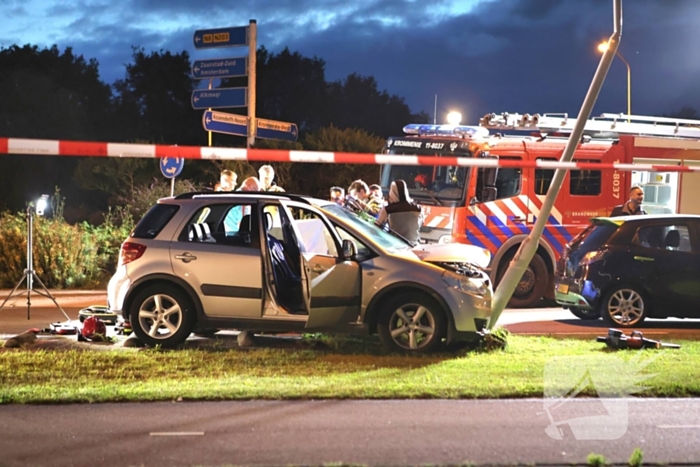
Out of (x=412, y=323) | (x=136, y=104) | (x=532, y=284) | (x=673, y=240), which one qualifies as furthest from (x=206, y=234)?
(x=136, y=104)

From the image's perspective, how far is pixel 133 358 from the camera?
8.53 meters

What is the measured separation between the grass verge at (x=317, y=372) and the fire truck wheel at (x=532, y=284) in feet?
13.6

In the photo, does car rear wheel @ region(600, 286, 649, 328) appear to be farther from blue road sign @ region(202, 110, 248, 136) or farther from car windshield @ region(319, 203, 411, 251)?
blue road sign @ region(202, 110, 248, 136)

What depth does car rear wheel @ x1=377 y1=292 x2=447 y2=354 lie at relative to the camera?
349 inches

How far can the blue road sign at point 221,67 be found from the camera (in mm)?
19480

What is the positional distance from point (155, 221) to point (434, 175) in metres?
5.28

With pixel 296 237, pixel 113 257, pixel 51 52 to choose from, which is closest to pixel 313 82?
pixel 51 52

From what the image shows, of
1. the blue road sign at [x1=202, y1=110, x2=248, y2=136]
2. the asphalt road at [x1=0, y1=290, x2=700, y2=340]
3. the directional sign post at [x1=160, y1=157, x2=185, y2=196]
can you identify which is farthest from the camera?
the blue road sign at [x1=202, y1=110, x2=248, y2=136]

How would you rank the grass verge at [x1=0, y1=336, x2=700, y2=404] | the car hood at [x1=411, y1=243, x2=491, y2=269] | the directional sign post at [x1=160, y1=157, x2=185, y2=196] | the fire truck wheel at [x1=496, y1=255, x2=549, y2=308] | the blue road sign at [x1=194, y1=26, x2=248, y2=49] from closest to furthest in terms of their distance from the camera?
1. the grass verge at [x1=0, y1=336, x2=700, y2=404]
2. the car hood at [x1=411, y1=243, x2=491, y2=269]
3. the fire truck wheel at [x1=496, y1=255, x2=549, y2=308]
4. the directional sign post at [x1=160, y1=157, x2=185, y2=196]
5. the blue road sign at [x1=194, y1=26, x2=248, y2=49]

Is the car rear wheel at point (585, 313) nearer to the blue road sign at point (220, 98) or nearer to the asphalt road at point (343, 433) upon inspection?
the asphalt road at point (343, 433)

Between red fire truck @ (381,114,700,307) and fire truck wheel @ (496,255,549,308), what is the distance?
0.01 metres

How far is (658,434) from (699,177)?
32.6 ft

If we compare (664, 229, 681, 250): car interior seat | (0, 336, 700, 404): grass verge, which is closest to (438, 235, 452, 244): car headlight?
(664, 229, 681, 250): car interior seat

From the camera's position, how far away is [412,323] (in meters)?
8.88
